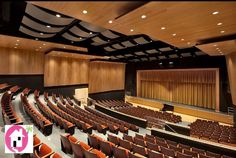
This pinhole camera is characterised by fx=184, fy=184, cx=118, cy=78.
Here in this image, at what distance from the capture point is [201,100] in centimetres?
1498

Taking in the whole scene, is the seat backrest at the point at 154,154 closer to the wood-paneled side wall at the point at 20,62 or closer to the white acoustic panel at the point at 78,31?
the white acoustic panel at the point at 78,31

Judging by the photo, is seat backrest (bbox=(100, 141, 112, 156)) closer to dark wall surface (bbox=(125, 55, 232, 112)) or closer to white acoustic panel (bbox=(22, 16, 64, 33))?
white acoustic panel (bbox=(22, 16, 64, 33))

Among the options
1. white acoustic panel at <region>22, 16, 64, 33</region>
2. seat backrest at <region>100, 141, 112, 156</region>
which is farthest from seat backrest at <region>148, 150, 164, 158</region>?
white acoustic panel at <region>22, 16, 64, 33</region>

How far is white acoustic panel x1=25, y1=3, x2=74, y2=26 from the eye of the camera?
5.75 meters

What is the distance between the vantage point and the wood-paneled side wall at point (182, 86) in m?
14.2

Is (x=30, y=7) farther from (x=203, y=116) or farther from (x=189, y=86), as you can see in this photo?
(x=189, y=86)

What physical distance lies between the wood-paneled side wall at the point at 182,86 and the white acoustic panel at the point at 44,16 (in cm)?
1102

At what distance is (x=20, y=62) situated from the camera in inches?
424

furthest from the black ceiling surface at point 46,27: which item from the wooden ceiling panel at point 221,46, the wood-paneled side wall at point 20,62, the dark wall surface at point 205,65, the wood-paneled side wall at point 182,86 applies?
the wood-paneled side wall at point 182,86

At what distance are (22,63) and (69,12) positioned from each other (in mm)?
8882

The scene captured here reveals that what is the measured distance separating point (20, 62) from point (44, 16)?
5.57 m

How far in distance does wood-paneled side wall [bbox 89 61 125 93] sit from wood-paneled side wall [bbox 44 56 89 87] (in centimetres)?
96

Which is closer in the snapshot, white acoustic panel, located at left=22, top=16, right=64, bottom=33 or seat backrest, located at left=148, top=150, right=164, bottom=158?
seat backrest, located at left=148, top=150, right=164, bottom=158

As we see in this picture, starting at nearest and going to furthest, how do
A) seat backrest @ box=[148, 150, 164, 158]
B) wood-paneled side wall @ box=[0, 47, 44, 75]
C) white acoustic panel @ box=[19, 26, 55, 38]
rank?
seat backrest @ box=[148, 150, 164, 158], white acoustic panel @ box=[19, 26, 55, 38], wood-paneled side wall @ box=[0, 47, 44, 75]
